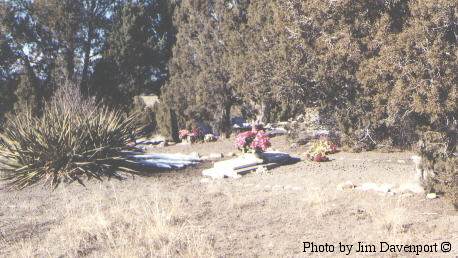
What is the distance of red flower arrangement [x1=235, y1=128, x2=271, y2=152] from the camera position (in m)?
11.9

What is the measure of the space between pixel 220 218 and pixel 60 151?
481 centimetres

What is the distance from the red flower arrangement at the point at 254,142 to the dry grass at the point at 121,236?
4480 millimetres

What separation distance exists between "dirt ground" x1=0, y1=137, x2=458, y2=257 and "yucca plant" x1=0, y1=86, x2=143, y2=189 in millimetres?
545

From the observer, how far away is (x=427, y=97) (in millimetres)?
7312

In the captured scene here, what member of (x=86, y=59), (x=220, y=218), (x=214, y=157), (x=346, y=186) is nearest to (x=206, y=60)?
(x=214, y=157)

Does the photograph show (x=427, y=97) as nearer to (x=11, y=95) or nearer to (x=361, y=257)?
(x=361, y=257)

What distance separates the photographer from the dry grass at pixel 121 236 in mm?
5527

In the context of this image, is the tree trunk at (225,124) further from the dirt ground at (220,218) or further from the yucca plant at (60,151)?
the dirt ground at (220,218)

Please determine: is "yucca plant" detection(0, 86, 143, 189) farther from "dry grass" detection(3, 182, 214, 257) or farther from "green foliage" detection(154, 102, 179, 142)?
"green foliage" detection(154, 102, 179, 142)

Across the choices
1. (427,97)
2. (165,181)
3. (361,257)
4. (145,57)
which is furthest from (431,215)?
(145,57)

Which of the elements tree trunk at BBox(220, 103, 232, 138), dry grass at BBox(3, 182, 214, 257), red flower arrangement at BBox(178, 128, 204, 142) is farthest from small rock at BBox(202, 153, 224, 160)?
dry grass at BBox(3, 182, 214, 257)

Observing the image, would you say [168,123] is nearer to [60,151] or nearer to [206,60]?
[206,60]

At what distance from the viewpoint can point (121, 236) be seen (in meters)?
5.93

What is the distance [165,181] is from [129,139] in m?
2.79
